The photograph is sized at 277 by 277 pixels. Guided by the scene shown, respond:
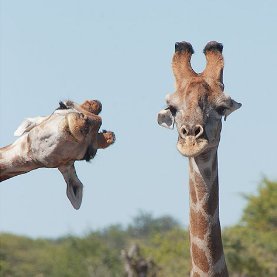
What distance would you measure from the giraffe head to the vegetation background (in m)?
26.0

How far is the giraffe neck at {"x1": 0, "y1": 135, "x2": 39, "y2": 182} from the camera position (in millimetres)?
4461

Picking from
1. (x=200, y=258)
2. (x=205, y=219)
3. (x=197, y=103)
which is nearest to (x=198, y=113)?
(x=197, y=103)

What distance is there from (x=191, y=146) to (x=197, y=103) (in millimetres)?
378

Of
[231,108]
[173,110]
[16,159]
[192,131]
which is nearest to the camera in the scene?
[16,159]

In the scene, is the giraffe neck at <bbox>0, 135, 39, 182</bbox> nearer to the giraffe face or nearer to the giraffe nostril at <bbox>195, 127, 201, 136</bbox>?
the giraffe face

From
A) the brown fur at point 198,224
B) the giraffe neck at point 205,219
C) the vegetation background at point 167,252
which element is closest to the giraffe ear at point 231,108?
the giraffe neck at point 205,219

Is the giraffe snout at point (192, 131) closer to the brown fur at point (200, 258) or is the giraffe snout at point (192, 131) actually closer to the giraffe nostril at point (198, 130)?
the giraffe nostril at point (198, 130)

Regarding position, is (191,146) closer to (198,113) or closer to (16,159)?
(198,113)

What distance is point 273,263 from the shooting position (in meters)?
36.6

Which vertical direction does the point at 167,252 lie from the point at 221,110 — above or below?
above

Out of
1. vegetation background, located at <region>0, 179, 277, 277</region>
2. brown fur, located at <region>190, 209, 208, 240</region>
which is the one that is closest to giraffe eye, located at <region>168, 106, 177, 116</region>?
brown fur, located at <region>190, 209, 208, 240</region>

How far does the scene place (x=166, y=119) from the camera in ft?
25.5

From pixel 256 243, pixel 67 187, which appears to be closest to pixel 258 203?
pixel 256 243

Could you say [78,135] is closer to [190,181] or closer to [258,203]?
[190,181]
